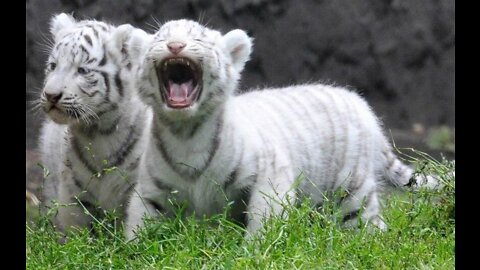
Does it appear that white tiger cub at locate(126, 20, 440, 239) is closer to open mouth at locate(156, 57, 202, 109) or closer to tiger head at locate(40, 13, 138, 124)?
open mouth at locate(156, 57, 202, 109)

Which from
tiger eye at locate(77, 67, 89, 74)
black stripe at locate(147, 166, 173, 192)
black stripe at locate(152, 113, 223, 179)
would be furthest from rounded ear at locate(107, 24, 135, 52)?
black stripe at locate(147, 166, 173, 192)

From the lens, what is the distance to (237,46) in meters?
4.77

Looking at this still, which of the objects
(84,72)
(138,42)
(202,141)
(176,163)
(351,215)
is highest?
(138,42)

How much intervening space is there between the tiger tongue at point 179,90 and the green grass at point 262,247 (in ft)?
1.88

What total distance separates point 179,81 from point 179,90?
0.24ft

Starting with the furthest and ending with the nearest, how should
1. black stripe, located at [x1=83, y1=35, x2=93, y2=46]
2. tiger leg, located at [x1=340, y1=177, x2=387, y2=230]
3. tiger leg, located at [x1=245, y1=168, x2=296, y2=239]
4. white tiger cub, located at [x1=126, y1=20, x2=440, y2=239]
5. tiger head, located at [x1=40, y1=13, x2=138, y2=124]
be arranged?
1. tiger leg, located at [x1=340, y1=177, x2=387, y2=230]
2. black stripe, located at [x1=83, y1=35, x2=93, y2=46]
3. tiger head, located at [x1=40, y1=13, x2=138, y2=124]
4. white tiger cub, located at [x1=126, y1=20, x2=440, y2=239]
5. tiger leg, located at [x1=245, y1=168, x2=296, y2=239]

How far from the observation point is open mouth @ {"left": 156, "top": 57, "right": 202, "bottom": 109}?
4477 millimetres

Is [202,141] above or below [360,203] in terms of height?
above

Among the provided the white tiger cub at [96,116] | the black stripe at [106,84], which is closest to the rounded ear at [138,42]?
the white tiger cub at [96,116]

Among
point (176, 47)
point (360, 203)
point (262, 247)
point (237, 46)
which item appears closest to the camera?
point (262, 247)

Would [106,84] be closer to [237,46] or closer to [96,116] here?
[96,116]

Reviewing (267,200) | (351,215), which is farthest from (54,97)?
(351,215)

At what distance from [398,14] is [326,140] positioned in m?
2.73

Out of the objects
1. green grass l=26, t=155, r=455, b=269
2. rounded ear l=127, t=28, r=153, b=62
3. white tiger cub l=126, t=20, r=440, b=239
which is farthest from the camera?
rounded ear l=127, t=28, r=153, b=62
